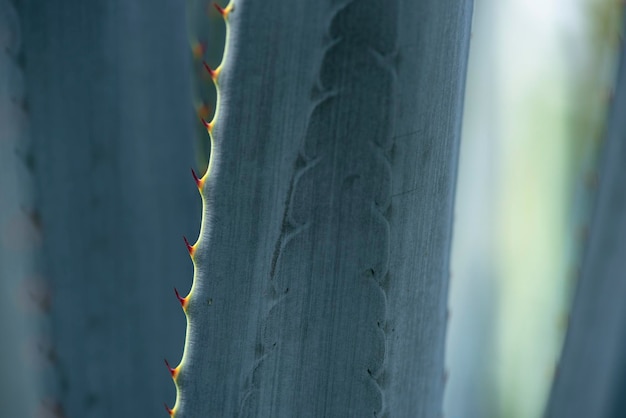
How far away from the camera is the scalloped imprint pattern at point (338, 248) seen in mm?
567

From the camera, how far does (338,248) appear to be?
0.61 m

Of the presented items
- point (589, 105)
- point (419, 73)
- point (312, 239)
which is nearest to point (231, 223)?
point (312, 239)

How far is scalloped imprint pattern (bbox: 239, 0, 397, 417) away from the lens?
0.57 metres

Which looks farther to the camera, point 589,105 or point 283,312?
point 589,105

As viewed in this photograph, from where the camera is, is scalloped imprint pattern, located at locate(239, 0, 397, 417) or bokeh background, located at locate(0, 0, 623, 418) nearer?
scalloped imprint pattern, located at locate(239, 0, 397, 417)

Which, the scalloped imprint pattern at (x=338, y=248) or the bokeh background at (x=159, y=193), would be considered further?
the bokeh background at (x=159, y=193)

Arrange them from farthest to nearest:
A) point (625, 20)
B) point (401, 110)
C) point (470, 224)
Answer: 1. point (470, 224)
2. point (625, 20)
3. point (401, 110)

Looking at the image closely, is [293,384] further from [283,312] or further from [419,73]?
[419,73]

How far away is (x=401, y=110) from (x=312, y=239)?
116 millimetres

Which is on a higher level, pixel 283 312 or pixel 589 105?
pixel 589 105

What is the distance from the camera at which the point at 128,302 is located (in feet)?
2.79

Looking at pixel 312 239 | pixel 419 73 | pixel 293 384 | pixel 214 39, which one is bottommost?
pixel 293 384

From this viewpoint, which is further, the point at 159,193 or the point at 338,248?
the point at 159,193

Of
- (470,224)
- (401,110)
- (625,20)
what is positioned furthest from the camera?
(470,224)
